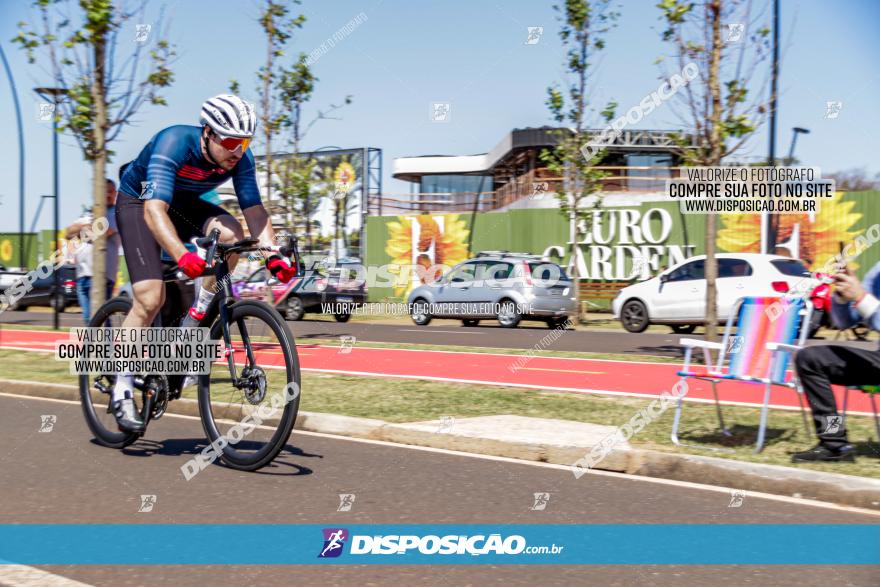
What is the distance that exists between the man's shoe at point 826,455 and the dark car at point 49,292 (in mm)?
26168

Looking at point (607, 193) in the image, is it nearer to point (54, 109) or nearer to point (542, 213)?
point (542, 213)

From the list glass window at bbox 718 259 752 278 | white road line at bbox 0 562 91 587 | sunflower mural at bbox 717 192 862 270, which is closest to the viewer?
white road line at bbox 0 562 91 587

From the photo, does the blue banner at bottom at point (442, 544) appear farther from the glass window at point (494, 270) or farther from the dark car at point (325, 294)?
the dark car at point (325, 294)

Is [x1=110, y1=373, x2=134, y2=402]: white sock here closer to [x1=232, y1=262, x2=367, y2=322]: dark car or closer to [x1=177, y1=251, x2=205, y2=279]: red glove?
[x1=177, y1=251, x2=205, y2=279]: red glove

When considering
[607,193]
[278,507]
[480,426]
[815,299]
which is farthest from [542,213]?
[278,507]

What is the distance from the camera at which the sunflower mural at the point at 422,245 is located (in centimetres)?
3422

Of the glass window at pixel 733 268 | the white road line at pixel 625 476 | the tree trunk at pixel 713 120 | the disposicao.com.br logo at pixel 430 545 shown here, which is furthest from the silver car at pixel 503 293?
the disposicao.com.br logo at pixel 430 545

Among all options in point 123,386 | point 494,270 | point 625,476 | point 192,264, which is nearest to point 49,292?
point 494,270

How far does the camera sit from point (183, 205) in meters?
5.46

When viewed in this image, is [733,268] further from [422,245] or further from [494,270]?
[422,245]

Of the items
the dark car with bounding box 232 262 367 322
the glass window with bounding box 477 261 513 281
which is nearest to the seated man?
the glass window with bounding box 477 261 513 281

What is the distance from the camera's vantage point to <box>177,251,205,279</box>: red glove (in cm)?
476

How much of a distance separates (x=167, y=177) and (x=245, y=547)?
2320 mm

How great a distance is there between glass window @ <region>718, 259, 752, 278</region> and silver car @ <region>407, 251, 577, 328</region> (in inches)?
165
